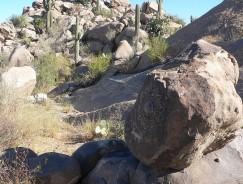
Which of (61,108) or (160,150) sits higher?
(160,150)

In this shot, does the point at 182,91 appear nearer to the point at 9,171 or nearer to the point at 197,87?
the point at 197,87

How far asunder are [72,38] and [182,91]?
22385 mm

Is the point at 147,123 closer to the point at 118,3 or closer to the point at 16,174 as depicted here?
the point at 16,174

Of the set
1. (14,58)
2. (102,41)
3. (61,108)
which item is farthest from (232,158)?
(102,41)

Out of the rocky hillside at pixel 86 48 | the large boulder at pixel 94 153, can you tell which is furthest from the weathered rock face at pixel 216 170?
the rocky hillside at pixel 86 48

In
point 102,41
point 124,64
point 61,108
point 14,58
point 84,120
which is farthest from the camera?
point 102,41

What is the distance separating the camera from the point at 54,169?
15.3ft

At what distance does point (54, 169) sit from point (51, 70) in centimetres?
1328

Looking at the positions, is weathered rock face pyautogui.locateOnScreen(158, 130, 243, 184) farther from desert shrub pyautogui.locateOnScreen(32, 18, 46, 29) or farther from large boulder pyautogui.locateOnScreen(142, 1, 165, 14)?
large boulder pyautogui.locateOnScreen(142, 1, 165, 14)

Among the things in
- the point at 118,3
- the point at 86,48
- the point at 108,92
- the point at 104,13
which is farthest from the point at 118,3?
the point at 108,92

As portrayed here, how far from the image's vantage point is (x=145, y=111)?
3.66 meters

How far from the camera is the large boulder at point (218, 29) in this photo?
12.0m

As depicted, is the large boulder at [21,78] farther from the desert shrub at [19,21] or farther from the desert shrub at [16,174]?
the desert shrub at [19,21]

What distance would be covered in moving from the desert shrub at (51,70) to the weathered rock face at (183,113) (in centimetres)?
1228
